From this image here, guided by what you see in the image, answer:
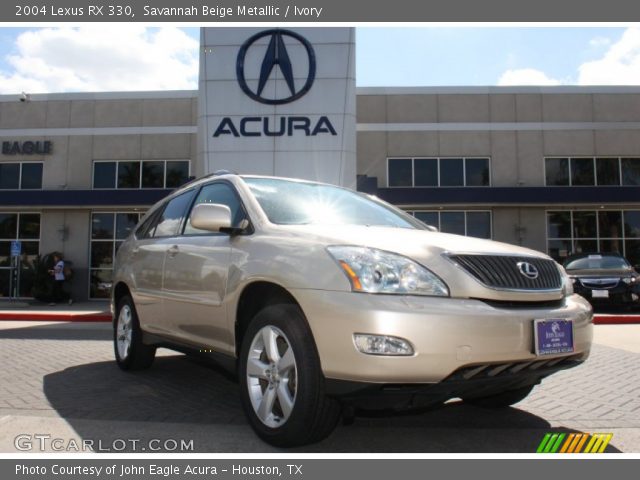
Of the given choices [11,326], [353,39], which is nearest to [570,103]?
[353,39]

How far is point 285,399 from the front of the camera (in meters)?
3.00

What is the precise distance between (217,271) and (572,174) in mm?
19153

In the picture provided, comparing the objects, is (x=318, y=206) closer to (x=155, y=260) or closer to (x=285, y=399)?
(x=285, y=399)

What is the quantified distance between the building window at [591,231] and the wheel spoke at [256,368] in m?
18.2

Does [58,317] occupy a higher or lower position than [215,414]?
higher

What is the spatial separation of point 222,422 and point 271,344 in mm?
966

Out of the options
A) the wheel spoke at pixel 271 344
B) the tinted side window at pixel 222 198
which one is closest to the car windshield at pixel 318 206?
the tinted side window at pixel 222 198

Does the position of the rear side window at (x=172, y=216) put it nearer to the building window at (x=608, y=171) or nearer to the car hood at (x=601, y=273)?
the car hood at (x=601, y=273)

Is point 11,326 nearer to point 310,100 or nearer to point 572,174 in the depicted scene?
point 310,100

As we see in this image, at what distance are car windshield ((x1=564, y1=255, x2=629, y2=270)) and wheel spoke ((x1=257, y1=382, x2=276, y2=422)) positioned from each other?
39.8 ft

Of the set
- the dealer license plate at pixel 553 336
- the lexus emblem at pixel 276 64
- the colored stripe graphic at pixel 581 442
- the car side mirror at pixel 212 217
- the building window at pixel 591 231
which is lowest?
the colored stripe graphic at pixel 581 442

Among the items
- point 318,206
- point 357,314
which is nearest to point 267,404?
point 357,314

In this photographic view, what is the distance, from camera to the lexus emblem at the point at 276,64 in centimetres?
1444
